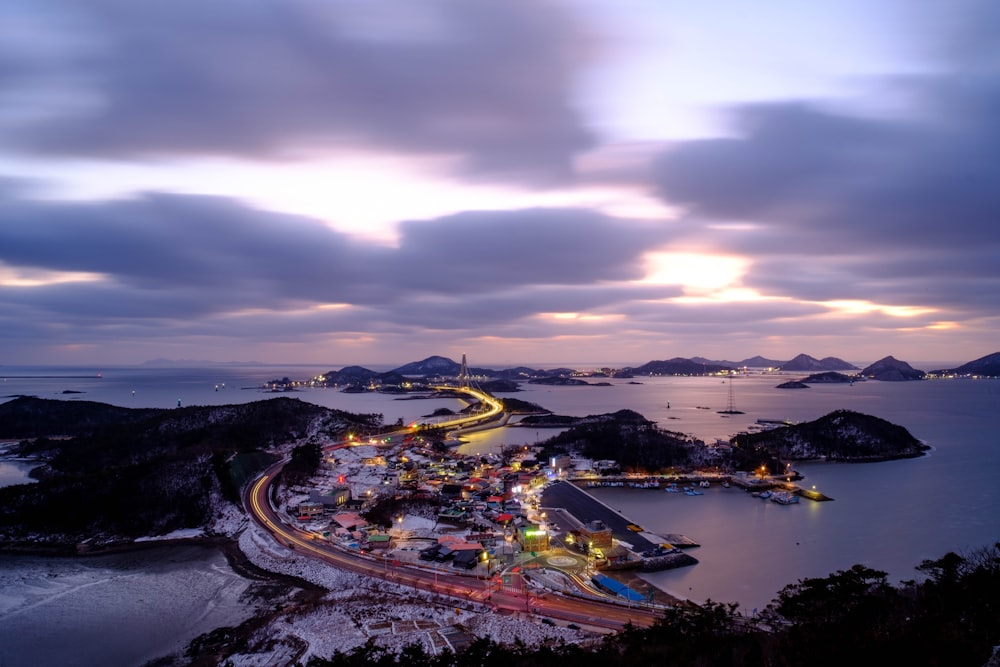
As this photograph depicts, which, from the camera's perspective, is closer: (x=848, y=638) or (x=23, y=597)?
(x=848, y=638)

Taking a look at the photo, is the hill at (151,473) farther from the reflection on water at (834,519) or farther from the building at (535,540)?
the reflection on water at (834,519)

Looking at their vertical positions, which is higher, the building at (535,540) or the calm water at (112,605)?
the building at (535,540)

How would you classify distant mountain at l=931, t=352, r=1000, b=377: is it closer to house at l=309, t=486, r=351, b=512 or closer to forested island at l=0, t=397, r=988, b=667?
forested island at l=0, t=397, r=988, b=667

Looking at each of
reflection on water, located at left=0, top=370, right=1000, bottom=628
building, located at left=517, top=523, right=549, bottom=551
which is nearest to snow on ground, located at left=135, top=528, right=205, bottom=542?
building, located at left=517, top=523, right=549, bottom=551

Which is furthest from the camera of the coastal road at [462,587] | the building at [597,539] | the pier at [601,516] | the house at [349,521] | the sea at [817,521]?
the house at [349,521]

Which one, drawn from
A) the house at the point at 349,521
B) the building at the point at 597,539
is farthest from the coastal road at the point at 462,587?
the building at the point at 597,539

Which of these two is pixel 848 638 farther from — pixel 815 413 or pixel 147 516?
pixel 815 413

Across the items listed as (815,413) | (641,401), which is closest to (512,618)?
(815,413)
